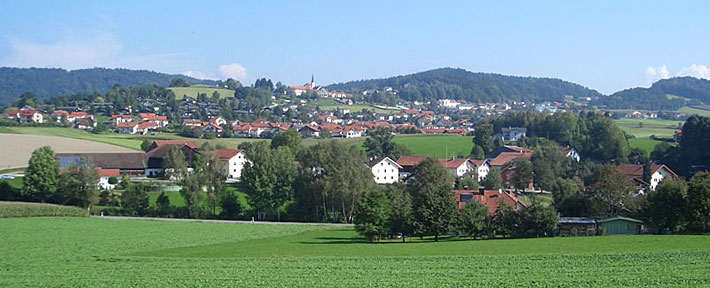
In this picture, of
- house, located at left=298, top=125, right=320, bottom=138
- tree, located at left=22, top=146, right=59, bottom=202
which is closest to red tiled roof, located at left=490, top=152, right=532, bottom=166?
tree, located at left=22, top=146, right=59, bottom=202

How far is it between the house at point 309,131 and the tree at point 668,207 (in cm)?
9297

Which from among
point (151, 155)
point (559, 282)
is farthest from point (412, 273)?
point (151, 155)

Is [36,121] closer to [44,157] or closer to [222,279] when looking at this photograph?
[44,157]

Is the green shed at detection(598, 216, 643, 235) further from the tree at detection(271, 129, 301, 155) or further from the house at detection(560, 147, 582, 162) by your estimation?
the tree at detection(271, 129, 301, 155)

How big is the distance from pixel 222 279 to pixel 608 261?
538 inches

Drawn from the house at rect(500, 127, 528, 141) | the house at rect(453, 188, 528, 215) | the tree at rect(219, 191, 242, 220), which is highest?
the house at rect(500, 127, 528, 141)

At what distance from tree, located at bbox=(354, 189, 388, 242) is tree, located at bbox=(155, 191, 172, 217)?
70.2ft

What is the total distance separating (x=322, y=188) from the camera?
168ft

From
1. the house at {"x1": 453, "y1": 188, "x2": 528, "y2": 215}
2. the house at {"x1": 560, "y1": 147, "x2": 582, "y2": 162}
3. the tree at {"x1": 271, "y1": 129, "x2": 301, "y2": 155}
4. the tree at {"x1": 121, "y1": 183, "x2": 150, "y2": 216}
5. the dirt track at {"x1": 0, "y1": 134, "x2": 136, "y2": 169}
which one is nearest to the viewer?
the house at {"x1": 453, "y1": 188, "x2": 528, "y2": 215}

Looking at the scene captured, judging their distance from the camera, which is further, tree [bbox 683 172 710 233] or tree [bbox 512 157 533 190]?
tree [bbox 512 157 533 190]

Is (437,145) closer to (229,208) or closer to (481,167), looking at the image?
(481,167)

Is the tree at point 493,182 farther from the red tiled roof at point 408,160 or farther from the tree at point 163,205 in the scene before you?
the tree at point 163,205

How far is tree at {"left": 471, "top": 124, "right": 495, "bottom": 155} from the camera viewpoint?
9566 centimetres

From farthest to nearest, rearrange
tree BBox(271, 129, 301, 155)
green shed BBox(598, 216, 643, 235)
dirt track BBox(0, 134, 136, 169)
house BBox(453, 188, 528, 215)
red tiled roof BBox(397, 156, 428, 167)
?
→ tree BBox(271, 129, 301, 155)
red tiled roof BBox(397, 156, 428, 167)
dirt track BBox(0, 134, 136, 169)
house BBox(453, 188, 528, 215)
green shed BBox(598, 216, 643, 235)
